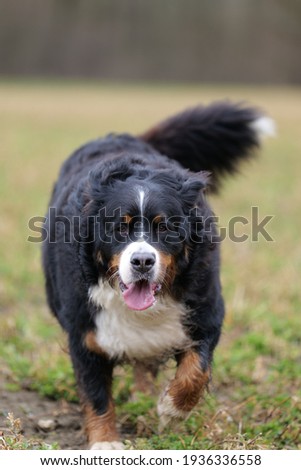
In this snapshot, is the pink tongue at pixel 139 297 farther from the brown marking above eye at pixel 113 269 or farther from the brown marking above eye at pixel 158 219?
the brown marking above eye at pixel 158 219

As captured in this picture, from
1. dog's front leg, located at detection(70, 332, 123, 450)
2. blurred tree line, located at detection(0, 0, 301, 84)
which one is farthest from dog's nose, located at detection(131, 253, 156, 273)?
blurred tree line, located at detection(0, 0, 301, 84)

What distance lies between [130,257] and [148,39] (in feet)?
156

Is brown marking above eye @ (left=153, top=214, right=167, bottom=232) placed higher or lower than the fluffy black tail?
lower

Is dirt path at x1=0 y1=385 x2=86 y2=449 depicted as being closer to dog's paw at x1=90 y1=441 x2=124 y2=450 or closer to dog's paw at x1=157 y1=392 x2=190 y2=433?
dog's paw at x1=90 y1=441 x2=124 y2=450

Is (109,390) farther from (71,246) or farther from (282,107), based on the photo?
(282,107)

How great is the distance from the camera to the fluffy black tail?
5.57m

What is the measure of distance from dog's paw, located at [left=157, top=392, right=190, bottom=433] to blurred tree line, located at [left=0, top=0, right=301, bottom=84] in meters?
43.5

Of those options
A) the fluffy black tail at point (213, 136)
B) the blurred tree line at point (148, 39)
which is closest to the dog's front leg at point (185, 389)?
the fluffy black tail at point (213, 136)

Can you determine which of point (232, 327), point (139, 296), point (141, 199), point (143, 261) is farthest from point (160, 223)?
point (232, 327)

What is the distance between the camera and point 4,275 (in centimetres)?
738

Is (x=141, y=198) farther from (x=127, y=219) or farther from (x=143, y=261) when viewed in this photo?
(x=143, y=261)

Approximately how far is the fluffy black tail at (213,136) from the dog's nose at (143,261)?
1995 millimetres

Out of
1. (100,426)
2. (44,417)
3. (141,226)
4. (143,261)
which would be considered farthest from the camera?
(44,417)

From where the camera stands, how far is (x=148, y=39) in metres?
49.5
